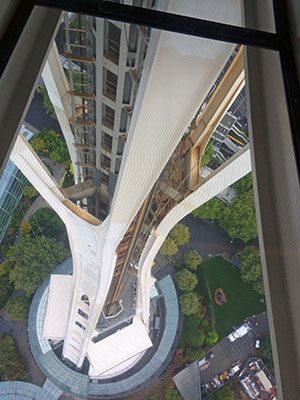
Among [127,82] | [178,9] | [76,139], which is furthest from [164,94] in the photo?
[76,139]

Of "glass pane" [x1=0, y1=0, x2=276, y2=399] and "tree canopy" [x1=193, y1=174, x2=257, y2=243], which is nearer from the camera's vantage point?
"glass pane" [x1=0, y1=0, x2=276, y2=399]

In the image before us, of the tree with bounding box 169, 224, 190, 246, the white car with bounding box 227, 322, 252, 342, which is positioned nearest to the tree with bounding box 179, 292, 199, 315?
the white car with bounding box 227, 322, 252, 342

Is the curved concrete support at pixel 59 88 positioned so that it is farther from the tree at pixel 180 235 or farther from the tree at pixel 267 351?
the tree at pixel 180 235

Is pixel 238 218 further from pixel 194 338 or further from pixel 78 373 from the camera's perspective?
pixel 78 373

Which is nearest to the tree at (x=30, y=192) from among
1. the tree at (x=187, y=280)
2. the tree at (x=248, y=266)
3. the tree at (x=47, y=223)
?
the tree at (x=47, y=223)

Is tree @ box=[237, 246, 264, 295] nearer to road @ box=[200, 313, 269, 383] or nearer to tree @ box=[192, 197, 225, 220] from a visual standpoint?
road @ box=[200, 313, 269, 383]

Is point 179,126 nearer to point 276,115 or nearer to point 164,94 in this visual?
point 164,94
